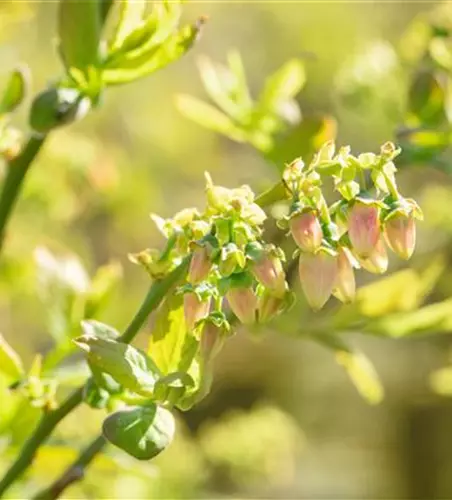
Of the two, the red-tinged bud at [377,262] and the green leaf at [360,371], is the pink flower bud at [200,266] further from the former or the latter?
the green leaf at [360,371]

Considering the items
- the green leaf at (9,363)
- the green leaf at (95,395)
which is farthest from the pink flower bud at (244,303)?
the green leaf at (9,363)

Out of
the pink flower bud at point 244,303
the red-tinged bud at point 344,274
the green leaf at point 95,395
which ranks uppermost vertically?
the pink flower bud at point 244,303

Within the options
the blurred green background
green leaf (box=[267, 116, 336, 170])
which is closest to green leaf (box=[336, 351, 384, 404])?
the blurred green background

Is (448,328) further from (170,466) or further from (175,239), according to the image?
(170,466)

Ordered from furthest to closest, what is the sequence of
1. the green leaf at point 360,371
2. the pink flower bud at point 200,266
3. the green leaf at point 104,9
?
the green leaf at point 360,371 → the green leaf at point 104,9 → the pink flower bud at point 200,266

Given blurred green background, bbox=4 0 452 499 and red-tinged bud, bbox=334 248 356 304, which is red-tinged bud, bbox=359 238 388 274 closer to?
red-tinged bud, bbox=334 248 356 304

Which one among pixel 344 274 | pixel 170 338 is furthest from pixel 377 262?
pixel 170 338

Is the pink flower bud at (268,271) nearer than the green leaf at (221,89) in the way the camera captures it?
Yes
